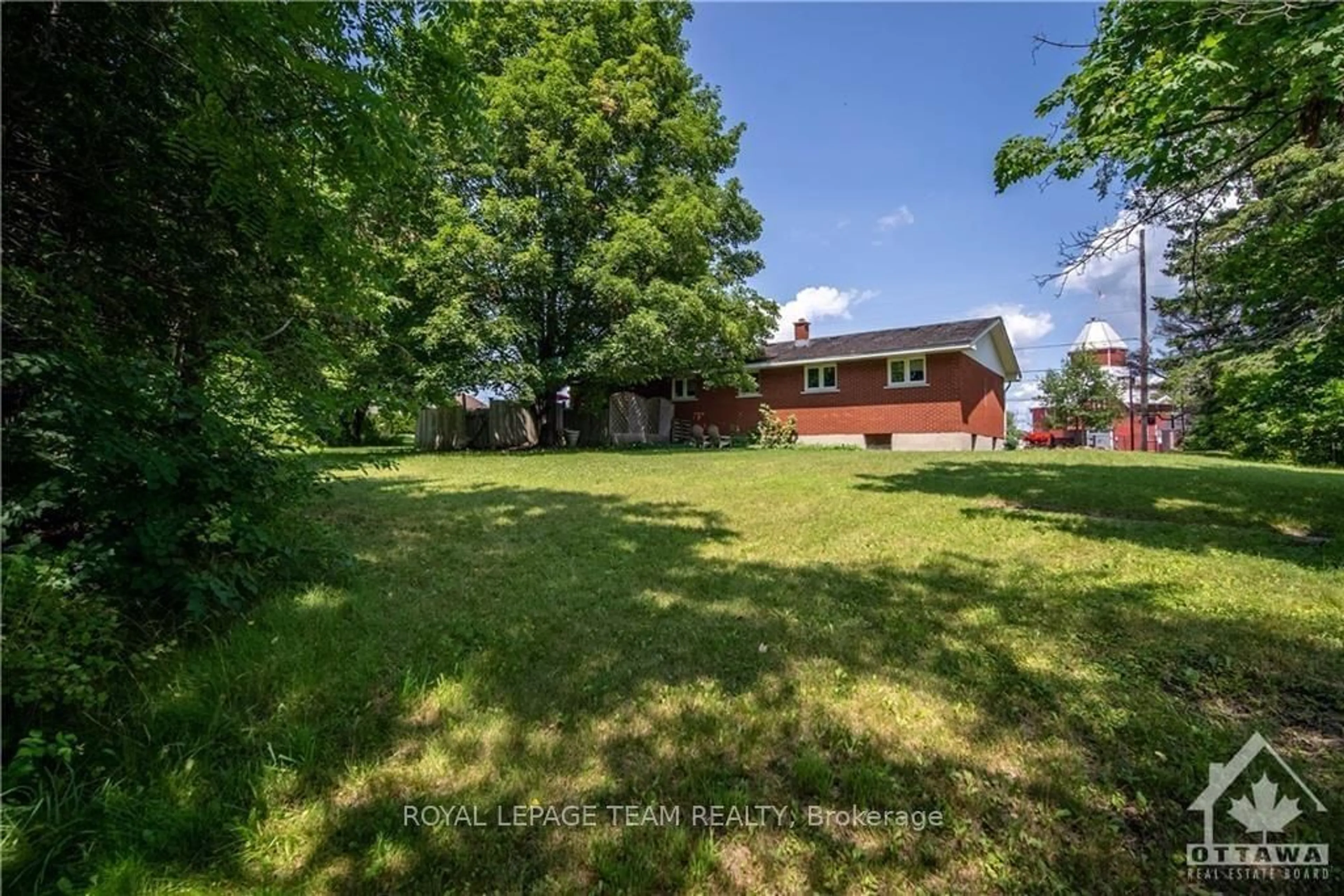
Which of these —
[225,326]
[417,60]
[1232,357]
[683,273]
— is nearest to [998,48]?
[417,60]

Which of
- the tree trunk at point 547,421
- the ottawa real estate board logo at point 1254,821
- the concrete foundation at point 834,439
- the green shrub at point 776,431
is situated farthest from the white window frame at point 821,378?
the ottawa real estate board logo at point 1254,821

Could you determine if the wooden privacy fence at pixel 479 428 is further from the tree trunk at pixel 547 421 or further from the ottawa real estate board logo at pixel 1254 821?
the ottawa real estate board logo at pixel 1254 821

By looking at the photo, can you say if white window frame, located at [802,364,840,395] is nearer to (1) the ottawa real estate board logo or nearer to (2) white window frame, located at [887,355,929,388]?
(2) white window frame, located at [887,355,929,388]

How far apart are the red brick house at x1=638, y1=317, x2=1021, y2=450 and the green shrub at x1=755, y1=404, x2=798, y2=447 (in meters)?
0.24

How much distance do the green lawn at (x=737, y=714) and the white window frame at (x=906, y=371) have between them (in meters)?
14.2

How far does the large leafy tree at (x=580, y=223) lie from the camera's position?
15.1 metres

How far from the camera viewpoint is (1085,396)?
2742 cm

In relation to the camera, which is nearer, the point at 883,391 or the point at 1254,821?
the point at 1254,821

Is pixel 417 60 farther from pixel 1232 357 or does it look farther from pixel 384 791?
pixel 1232 357

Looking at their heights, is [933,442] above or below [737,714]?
above

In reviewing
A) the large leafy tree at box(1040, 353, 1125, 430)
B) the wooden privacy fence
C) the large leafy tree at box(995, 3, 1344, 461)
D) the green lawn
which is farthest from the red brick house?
the green lawn

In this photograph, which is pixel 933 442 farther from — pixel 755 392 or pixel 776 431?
pixel 755 392

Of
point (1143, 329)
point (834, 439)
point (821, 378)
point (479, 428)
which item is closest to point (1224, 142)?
point (834, 439)

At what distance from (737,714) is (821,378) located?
63.0ft
